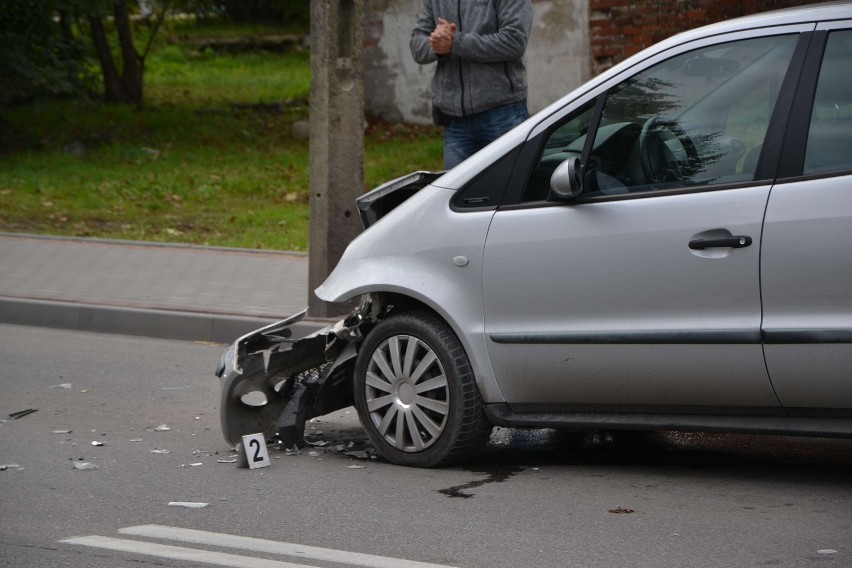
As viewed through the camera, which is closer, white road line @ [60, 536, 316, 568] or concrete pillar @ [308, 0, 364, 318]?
white road line @ [60, 536, 316, 568]

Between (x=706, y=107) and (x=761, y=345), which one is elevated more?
(x=706, y=107)

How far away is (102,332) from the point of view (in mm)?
10086

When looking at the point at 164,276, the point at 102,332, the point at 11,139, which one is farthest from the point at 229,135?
the point at 102,332

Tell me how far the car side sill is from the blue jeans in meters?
2.88

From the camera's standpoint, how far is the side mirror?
17.7 ft

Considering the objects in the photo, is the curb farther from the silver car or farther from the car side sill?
the car side sill

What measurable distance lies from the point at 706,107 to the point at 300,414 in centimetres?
228

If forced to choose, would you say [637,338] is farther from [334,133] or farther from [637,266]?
[334,133]

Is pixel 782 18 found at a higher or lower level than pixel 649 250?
higher

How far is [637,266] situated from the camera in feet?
17.3

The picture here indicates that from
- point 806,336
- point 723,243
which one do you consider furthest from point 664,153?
point 806,336

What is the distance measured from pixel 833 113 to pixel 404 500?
7.20ft

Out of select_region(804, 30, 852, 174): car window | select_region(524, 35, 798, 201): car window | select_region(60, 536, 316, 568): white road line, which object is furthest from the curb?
select_region(804, 30, 852, 174): car window

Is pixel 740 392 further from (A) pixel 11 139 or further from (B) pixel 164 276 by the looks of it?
(A) pixel 11 139
